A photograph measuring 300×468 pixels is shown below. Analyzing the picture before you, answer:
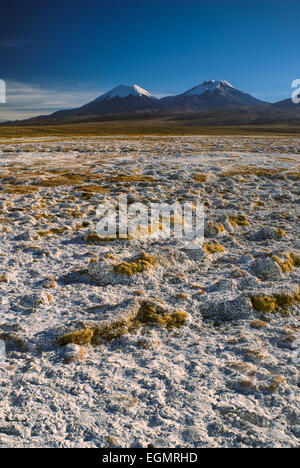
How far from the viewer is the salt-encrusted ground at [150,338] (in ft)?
13.0

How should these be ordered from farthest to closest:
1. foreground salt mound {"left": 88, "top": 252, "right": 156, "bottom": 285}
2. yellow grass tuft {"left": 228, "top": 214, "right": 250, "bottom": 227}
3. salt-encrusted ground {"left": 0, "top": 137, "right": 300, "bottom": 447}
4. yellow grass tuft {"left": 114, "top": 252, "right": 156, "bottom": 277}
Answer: yellow grass tuft {"left": 228, "top": 214, "right": 250, "bottom": 227}, yellow grass tuft {"left": 114, "top": 252, "right": 156, "bottom": 277}, foreground salt mound {"left": 88, "top": 252, "right": 156, "bottom": 285}, salt-encrusted ground {"left": 0, "top": 137, "right": 300, "bottom": 447}

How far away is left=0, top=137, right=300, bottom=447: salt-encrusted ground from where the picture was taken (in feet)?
13.0

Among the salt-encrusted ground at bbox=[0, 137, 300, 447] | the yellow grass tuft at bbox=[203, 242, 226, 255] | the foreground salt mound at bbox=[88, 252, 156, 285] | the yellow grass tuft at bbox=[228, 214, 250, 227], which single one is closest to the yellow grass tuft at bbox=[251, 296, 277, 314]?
the salt-encrusted ground at bbox=[0, 137, 300, 447]

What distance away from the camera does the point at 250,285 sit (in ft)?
23.9

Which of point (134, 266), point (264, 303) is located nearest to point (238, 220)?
point (134, 266)

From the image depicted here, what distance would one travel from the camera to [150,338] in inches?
222

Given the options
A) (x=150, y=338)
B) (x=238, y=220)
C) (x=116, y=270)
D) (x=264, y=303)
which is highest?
(x=238, y=220)

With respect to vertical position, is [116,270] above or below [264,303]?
above

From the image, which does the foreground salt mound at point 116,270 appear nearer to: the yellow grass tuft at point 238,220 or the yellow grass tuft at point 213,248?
the yellow grass tuft at point 213,248

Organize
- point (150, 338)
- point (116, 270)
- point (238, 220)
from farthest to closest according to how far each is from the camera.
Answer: point (238, 220) < point (116, 270) < point (150, 338)

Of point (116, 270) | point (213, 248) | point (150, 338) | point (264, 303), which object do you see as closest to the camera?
point (150, 338)

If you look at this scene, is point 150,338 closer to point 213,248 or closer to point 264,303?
point 264,303

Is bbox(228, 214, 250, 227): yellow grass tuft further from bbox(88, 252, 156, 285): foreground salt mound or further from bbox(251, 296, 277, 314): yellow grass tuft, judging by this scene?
bbox(251, 296, 277, 314): yellow grass tuft
